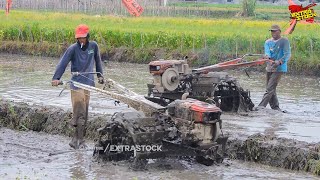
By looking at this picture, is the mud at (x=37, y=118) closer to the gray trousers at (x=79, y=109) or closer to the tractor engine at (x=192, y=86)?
the gray trousers at (x=79, y=109)

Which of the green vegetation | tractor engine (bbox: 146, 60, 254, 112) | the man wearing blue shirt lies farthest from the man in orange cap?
the green vegetation

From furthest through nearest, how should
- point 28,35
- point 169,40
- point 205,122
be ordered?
point 28,35 → point 169,40 → point 205,122

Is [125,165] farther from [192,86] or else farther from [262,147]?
[192,86]

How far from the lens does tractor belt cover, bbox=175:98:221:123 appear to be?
8508mm

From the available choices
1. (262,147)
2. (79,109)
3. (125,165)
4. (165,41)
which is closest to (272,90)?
(262,147)

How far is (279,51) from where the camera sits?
13516mm

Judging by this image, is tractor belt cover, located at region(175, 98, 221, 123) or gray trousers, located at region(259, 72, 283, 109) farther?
gray trousers, located at region(259, 72, 283, 109)

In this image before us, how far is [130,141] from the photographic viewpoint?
881cm

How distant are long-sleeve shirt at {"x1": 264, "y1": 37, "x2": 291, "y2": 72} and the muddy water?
3.08 ft

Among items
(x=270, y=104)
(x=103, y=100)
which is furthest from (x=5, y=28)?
(x=270, y=104)

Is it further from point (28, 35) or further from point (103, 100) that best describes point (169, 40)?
point (103, 100)

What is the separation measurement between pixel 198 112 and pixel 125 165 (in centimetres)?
126

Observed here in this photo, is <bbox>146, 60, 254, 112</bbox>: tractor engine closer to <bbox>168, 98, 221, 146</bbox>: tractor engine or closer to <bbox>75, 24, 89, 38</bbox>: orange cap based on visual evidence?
<bbox>75, 24, 89, 38</bbox>: orange cap

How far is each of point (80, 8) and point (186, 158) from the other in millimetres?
45293
